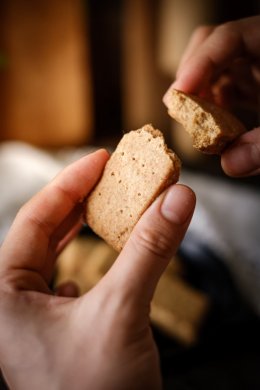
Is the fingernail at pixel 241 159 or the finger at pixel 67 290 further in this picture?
the finger at pixel 67 290

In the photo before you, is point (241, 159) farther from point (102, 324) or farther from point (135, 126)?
point (135, 126)

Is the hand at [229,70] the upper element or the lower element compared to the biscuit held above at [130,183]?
upper

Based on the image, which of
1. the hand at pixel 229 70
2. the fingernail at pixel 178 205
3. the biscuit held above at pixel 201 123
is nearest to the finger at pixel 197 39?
the hand at pixel 229 70

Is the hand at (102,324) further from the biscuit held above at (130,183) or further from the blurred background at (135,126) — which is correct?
the blurred background at (135,126)

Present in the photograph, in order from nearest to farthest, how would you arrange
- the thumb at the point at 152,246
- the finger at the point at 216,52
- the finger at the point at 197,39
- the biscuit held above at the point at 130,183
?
the thumb at the point at 152,246 < the biscuit held above at the point at 130,183 < the finger at the point at 216,52 < the finger at the point at 197,39

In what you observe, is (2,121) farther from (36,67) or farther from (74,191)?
(74,191)

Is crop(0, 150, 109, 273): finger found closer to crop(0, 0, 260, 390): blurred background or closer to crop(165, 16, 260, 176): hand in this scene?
crop(165, 16, 260, 176): hand
